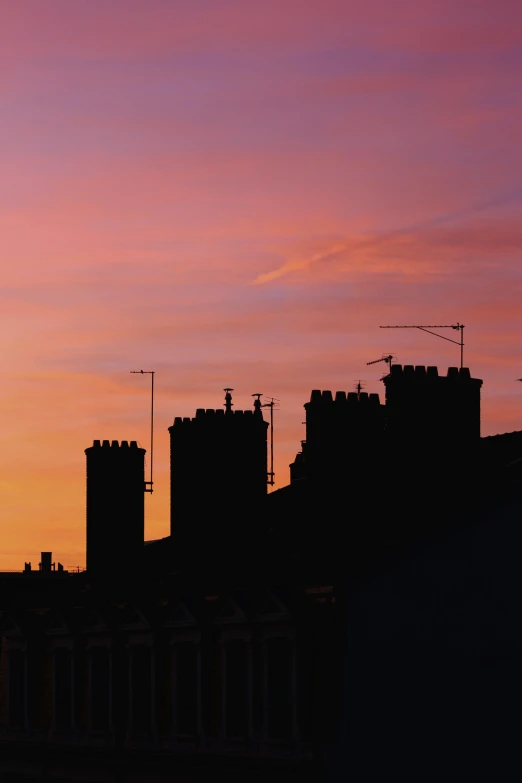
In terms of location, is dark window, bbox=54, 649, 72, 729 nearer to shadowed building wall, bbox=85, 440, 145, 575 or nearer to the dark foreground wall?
shadowed building wall, bbox=85, 440, 145, 575

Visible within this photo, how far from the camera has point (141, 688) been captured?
3875 cm

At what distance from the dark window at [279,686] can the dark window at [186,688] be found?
9.91 ft

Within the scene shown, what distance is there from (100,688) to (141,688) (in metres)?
1.93

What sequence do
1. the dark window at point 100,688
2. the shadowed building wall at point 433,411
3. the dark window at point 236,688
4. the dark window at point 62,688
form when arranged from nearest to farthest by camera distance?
the dark window at point 236,688 → the shadowed building wall at point 433,411 → the dark window at point 100,688 → the dark window at point 62,688

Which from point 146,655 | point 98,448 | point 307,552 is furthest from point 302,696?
point 98,448

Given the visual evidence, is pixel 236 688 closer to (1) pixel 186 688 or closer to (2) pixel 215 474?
(1) pixel 186 688

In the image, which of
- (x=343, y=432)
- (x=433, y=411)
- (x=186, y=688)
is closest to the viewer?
(x=433, y=411)

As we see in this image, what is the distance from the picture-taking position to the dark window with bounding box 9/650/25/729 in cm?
4309

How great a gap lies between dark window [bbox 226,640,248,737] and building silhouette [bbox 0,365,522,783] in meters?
0.04

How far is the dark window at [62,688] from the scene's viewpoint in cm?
4131

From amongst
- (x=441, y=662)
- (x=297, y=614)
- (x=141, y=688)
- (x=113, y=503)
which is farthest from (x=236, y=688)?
(x=113, y=503)

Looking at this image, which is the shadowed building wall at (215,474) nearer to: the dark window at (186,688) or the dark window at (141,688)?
the dark window at (141,688)

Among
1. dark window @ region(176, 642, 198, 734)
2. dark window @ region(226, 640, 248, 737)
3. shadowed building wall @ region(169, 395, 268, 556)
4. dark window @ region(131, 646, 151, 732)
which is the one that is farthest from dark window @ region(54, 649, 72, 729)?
dark window @ region(226, 640, 248, 737)

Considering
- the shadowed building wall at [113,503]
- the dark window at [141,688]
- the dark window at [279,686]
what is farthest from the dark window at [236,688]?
the shadowed building wall at [113,503]
